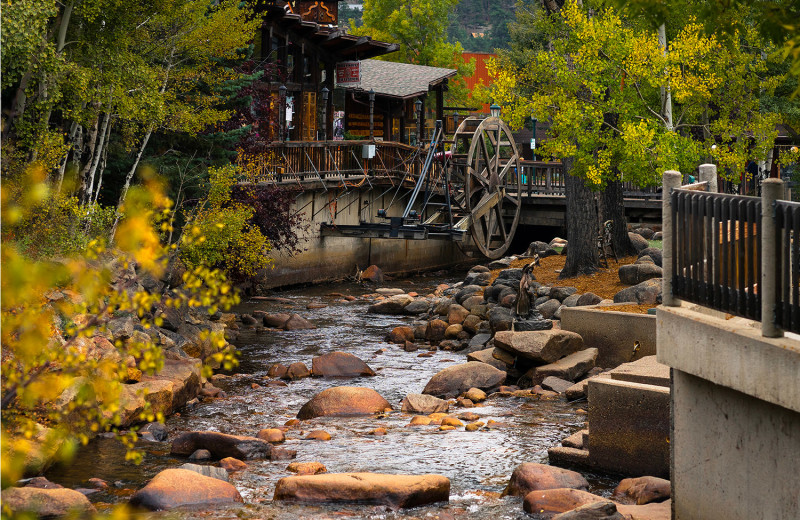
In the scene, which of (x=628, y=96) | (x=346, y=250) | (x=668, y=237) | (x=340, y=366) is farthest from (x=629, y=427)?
(x=346, y=250)

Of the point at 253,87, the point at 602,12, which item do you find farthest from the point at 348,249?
the point at 602,12

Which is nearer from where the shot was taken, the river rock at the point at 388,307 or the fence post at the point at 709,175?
the fence post at the point at 709,175

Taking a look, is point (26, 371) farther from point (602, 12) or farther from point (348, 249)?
point (348, 249)

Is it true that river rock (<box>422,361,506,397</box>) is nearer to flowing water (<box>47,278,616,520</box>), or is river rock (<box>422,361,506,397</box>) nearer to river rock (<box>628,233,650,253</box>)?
flowing water (<box>47,278,616,520</box>)

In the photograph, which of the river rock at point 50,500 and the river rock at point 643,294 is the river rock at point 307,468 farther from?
the river rock at point 643,294

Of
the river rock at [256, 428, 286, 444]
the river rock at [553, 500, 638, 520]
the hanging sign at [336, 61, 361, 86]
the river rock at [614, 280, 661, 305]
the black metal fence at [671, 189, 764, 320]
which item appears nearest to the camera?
the black metal fence at [671, 189, 764, 320]

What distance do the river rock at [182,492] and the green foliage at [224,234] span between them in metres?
7.91

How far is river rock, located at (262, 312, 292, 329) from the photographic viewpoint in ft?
67.5

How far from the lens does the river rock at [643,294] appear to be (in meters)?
15.6

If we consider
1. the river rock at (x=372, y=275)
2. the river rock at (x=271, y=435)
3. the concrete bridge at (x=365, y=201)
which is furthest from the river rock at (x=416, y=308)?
the river rock at (x=271, y=435)

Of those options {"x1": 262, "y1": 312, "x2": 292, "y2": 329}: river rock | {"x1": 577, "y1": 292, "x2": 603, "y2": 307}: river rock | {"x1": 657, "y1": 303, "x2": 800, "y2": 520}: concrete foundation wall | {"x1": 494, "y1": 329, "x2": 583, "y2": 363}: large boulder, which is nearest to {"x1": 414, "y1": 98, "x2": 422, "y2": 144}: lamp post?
{"x1": 262, "y1": 312, "x2": 292, "y2": 329}: river rock

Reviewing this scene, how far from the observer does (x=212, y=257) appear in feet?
61.5

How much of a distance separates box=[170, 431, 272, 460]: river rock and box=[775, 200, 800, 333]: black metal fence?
614cm

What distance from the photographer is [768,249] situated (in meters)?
6.94
